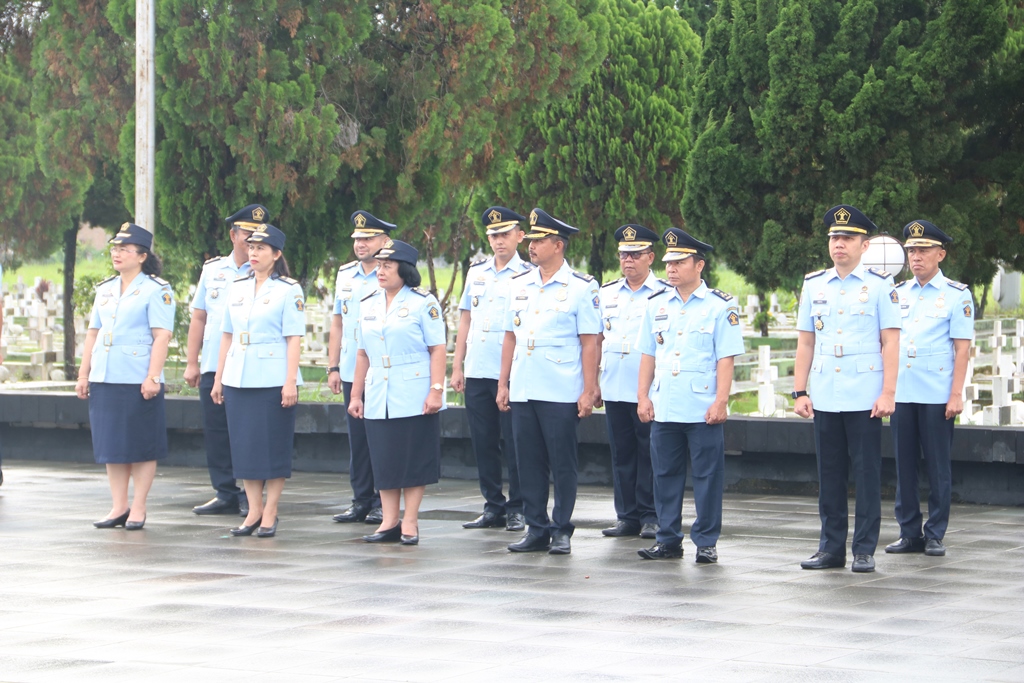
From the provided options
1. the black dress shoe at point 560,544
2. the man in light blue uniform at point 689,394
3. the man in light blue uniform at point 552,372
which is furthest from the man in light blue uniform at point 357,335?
the man in light blue uniform at point 689,394

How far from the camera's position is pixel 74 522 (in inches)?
399

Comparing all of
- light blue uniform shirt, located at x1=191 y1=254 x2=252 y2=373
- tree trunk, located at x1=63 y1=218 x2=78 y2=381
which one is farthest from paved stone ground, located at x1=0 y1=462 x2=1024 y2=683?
tree trunk, located at x1=63 y1=218 x2=78 y2=381

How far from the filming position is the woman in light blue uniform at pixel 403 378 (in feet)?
30.0

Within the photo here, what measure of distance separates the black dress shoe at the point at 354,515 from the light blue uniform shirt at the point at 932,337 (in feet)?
11.4

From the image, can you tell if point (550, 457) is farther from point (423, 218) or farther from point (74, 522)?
point (423, 218)

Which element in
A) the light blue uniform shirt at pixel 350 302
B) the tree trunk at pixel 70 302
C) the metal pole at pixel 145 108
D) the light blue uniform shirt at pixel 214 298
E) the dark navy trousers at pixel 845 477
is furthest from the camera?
the tree trunk at pixel 70 302

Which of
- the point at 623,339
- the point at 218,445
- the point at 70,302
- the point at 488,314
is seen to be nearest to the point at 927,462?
the point at 623,339

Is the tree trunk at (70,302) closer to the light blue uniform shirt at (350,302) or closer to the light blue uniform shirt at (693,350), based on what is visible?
the light blue uniform shirt at (350,302)

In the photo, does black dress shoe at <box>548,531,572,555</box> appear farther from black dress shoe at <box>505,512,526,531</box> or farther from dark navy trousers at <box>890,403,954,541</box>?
dark navy trousers at <box>890,403,954,541</box>

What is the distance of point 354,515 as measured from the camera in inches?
403

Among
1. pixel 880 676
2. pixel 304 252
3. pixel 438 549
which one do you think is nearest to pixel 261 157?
pixel 304 252

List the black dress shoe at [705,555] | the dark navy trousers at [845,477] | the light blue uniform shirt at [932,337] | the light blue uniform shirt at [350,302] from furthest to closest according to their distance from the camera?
the light blue uniform shirt at [350,302] < the light blue uniform shirt at [932,337] < the black dress shoe at [705,555] < the dark navy trousers at [845,477]

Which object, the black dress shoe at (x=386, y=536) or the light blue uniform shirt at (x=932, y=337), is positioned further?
the black dress shoe at (x=386, y=536)

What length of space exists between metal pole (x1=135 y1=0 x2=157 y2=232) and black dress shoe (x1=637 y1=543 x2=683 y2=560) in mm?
6935
